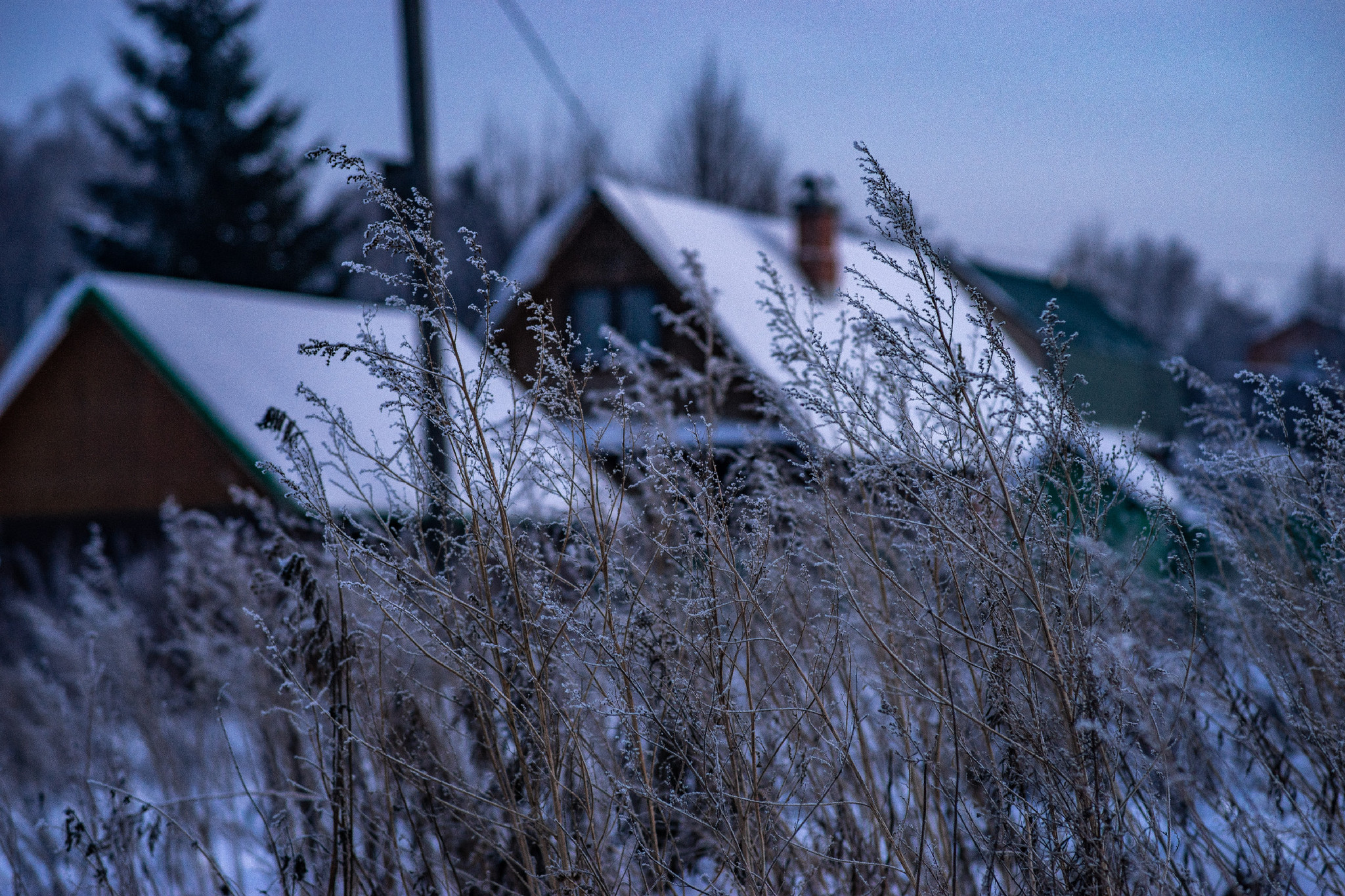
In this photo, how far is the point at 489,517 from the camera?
2.20 meters

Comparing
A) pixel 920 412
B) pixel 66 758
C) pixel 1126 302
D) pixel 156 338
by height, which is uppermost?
pixel 1126 302

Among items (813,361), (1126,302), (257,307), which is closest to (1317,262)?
(1126,302)

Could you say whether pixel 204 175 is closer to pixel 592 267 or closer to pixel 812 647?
pixel 592 267

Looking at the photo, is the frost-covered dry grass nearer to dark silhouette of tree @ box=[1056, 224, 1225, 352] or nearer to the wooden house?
the wooden house

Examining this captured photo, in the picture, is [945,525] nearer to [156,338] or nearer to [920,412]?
[920,412]

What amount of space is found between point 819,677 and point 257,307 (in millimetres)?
10799

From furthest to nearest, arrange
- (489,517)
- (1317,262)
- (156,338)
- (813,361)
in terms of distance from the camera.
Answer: (1317,262) → (156,338) → (813,361) → (489,517)

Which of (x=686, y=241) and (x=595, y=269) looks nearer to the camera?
(x=686, y=241)

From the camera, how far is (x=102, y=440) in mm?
10008

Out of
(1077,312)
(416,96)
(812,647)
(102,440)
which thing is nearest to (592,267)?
(102,440)

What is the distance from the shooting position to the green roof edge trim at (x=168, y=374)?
9188 millimetres

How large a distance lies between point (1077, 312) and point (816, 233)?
20.1 m

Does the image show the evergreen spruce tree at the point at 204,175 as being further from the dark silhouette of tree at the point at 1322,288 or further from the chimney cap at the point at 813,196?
the dark silhouette of tree at the point at 1322,288

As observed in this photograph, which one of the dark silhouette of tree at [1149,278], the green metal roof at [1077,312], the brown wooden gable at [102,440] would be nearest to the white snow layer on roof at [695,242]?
the brown wooden gable at [102,440]
